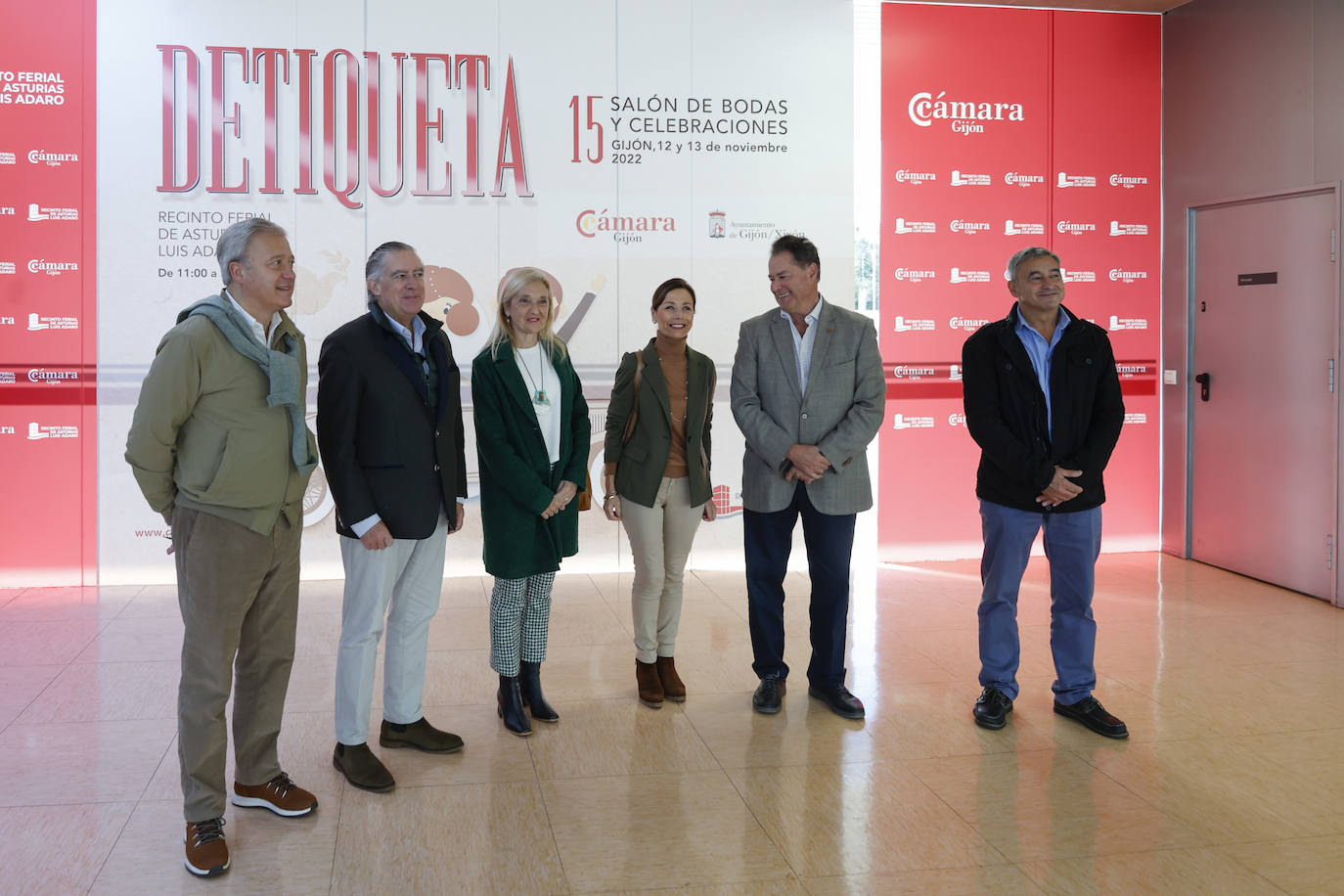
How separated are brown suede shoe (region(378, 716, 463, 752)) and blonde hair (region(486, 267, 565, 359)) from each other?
1.26 m

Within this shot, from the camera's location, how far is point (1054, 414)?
3.92 meters

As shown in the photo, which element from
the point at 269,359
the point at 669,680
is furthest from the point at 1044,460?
the point at 269,359

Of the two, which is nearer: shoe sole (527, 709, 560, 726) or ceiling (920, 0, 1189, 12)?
shoe sole (527, 709, 560, 726)

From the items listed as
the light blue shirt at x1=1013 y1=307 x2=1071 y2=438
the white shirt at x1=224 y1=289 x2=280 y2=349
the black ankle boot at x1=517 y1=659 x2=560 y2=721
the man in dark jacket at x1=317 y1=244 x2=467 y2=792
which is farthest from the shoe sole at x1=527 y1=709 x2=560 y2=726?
the light blue shirt at x1=1013 y1=307 x2=1071 y2=438

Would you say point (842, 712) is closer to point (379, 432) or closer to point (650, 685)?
point (650, 685)

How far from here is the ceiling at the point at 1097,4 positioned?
275 inches

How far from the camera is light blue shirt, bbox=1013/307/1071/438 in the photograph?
3922mm

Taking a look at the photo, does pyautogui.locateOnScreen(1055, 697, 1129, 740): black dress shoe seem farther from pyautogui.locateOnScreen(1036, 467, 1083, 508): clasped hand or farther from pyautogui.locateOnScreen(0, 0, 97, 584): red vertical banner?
pyautogui.locateOnScreen(0, 0, 97, 584): red vertical banner

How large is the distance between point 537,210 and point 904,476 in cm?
281

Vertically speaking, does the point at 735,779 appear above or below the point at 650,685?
below

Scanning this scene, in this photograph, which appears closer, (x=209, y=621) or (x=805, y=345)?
(x=209, y=621)

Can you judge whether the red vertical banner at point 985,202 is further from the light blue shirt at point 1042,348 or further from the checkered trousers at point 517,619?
the checkered trousers at point 517,619

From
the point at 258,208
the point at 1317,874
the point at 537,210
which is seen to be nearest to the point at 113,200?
the point at 258,208

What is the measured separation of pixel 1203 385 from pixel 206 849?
247 inches
